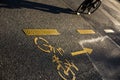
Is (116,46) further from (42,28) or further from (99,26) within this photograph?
(42,28)

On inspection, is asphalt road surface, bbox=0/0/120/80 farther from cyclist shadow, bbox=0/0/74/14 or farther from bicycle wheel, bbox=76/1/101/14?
bicycle wheel, bbox=76/1/101/14

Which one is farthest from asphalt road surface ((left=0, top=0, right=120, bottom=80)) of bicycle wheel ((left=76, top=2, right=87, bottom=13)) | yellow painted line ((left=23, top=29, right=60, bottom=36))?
bicycle wheel ((left=76, top=2, right=87, bottom=13))

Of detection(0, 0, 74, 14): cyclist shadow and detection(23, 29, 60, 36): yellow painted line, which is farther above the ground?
detection(23, 29, 60, 36): yellow painted line

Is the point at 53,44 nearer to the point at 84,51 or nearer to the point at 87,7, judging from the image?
the point at 84,51

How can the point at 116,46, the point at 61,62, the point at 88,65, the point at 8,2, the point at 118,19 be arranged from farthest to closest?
the point at 118,19, the point at 116,46, the point at 8,2, the point at 88,65, the point at 61,62

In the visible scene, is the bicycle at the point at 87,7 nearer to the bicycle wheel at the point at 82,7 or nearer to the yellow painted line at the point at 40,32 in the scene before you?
the bicycle wheel at the point at 82,7

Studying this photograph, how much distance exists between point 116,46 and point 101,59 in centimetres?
193

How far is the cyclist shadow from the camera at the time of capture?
8.26 meters

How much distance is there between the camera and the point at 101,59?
7840 mm

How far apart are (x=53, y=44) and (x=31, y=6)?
257 centimetres

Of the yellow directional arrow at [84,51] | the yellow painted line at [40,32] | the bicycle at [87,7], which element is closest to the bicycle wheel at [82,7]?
the bicycle at [87,7]

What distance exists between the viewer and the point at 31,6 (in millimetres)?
8977

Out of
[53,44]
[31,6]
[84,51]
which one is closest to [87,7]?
[31,6]

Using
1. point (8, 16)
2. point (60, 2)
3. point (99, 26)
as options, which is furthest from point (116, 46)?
point (8, 16)
